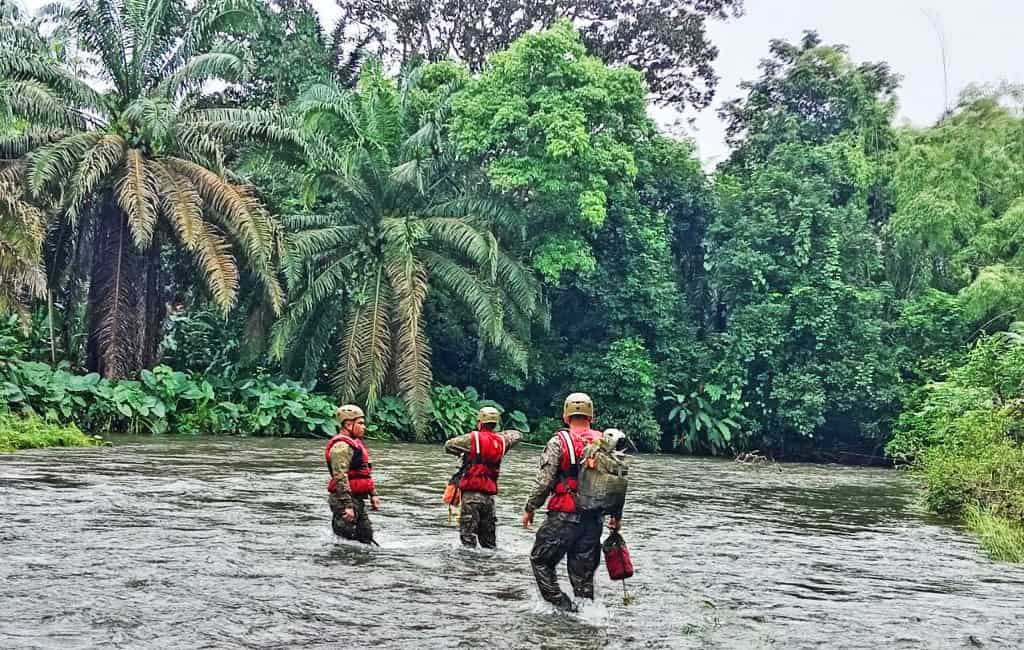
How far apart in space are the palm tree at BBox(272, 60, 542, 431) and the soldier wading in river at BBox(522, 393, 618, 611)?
54.0 feet

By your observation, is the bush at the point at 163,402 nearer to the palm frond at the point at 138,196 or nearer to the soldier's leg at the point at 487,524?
the palm frond at the point at 138,196

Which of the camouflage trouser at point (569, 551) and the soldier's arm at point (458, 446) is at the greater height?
the soldier's arm at point (458, 446)

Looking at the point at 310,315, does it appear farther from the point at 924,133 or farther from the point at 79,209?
the point at 924,133

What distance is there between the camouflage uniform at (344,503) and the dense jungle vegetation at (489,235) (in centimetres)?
865

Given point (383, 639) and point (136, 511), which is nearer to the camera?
point (383, 639)

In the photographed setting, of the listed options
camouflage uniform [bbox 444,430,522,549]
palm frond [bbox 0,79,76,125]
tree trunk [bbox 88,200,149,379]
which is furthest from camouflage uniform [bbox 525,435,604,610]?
palm frond [bbox 0,79,76,125]

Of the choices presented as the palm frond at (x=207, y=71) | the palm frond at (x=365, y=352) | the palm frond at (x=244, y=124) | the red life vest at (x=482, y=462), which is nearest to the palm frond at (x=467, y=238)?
the palm frond at (x=365, y=352)

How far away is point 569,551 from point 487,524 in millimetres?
2561

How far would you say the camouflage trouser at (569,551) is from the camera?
734 cm

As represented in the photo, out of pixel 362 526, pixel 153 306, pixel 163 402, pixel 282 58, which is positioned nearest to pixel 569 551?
pixel 362 526

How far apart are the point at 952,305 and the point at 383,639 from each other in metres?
26.2

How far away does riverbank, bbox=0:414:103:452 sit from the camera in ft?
55.4

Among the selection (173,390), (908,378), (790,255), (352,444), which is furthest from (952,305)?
(352,444)

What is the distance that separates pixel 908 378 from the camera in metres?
30.1
